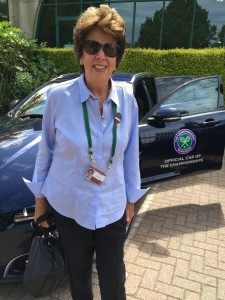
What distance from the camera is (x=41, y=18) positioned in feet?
41.1

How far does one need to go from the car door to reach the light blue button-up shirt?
1620mm

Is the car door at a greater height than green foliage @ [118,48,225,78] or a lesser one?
lesser

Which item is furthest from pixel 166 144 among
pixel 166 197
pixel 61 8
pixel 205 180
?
pixel 61 8

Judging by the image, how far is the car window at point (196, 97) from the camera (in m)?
3.60

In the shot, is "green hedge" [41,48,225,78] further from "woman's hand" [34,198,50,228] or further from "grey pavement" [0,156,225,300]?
"woman's hand" [34,198,50,228]

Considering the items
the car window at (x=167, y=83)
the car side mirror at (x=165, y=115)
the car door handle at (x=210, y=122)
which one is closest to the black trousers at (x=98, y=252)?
the car side mirror at (x=165, y=115)

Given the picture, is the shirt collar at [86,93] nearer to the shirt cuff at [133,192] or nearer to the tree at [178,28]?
the shirt cuff at [133,192]

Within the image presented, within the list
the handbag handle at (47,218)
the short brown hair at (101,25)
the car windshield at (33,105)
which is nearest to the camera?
the short brown hair at (101,25)

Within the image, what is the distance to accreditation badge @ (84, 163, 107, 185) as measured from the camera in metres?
1.48

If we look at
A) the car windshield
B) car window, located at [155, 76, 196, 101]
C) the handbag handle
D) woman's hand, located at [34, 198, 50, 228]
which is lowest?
the handbag handle

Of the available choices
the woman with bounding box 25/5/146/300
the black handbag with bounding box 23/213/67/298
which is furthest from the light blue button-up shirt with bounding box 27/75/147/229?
the black handbag with bounding box 23/213/67/298

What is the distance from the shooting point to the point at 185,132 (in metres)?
3.43

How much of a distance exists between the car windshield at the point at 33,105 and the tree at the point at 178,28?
26.1ft

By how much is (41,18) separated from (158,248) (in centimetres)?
1199
